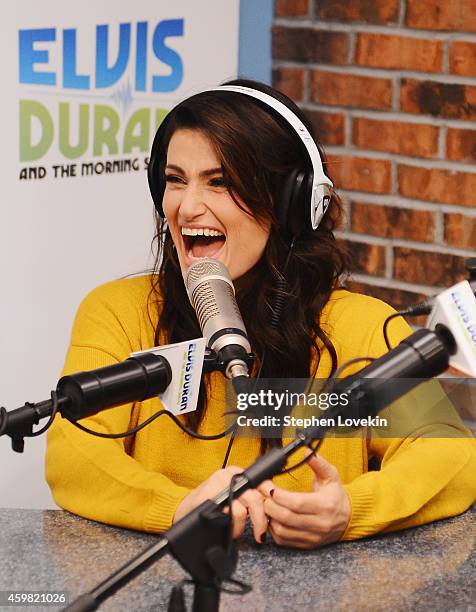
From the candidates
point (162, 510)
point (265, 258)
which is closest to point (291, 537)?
point (162, 510)

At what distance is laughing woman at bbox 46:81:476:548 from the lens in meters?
Result: 1.27

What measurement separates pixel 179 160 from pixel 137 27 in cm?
77

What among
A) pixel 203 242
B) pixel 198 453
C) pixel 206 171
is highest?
pixel 206 171

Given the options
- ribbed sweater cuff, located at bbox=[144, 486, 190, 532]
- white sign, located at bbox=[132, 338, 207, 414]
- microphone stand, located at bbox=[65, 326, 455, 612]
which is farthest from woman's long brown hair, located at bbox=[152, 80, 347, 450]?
microphone stand, located at bbox=[65, 326, 455, 612]

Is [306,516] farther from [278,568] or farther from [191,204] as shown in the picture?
[191,204]

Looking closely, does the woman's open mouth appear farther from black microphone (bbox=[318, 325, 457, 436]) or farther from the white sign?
black microphone (bbox=[318, 325, 457, 436])

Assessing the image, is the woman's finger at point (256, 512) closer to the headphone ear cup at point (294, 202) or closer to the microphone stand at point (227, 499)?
the microphone stand at point (227, 499)

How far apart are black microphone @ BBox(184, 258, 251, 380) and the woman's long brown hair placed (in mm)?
270

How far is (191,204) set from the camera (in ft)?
4.55

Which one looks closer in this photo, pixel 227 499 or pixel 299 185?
pixel 227 499

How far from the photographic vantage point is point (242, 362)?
0.94 metres

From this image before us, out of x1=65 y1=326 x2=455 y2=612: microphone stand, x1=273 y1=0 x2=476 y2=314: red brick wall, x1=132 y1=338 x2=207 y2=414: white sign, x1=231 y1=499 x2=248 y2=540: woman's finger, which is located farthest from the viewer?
x1=273 y1=0 x2=476 y2=314: red brick wall

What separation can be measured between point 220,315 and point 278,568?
29cm

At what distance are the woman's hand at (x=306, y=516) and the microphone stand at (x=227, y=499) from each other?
0.32 meters
